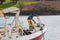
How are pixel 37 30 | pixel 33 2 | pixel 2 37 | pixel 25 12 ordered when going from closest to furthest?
pixel 2 37, pixel 37 30, pixel 25 12, pixel 33 2

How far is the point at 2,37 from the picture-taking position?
80.0ft

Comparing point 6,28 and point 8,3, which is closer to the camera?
point 6,28

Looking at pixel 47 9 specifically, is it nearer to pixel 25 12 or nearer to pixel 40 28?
pixel 25 12

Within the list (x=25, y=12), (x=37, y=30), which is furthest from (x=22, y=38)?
(x=25, y=12)

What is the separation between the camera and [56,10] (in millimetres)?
76312

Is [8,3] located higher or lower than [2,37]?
lower

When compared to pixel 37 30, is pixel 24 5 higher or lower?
lower

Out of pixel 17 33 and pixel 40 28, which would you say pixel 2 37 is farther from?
pixel 40 28

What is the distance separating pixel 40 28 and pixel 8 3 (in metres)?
51.7

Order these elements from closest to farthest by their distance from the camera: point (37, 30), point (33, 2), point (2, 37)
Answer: point (2, 37) → point (37, 30) → point (33, 2)

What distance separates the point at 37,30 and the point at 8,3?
171ft

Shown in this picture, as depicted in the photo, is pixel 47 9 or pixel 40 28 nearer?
pixel 40 28

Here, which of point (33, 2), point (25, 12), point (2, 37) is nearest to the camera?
point (2, 37)

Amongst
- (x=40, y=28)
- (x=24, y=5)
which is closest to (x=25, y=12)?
(x=24, y=5)
